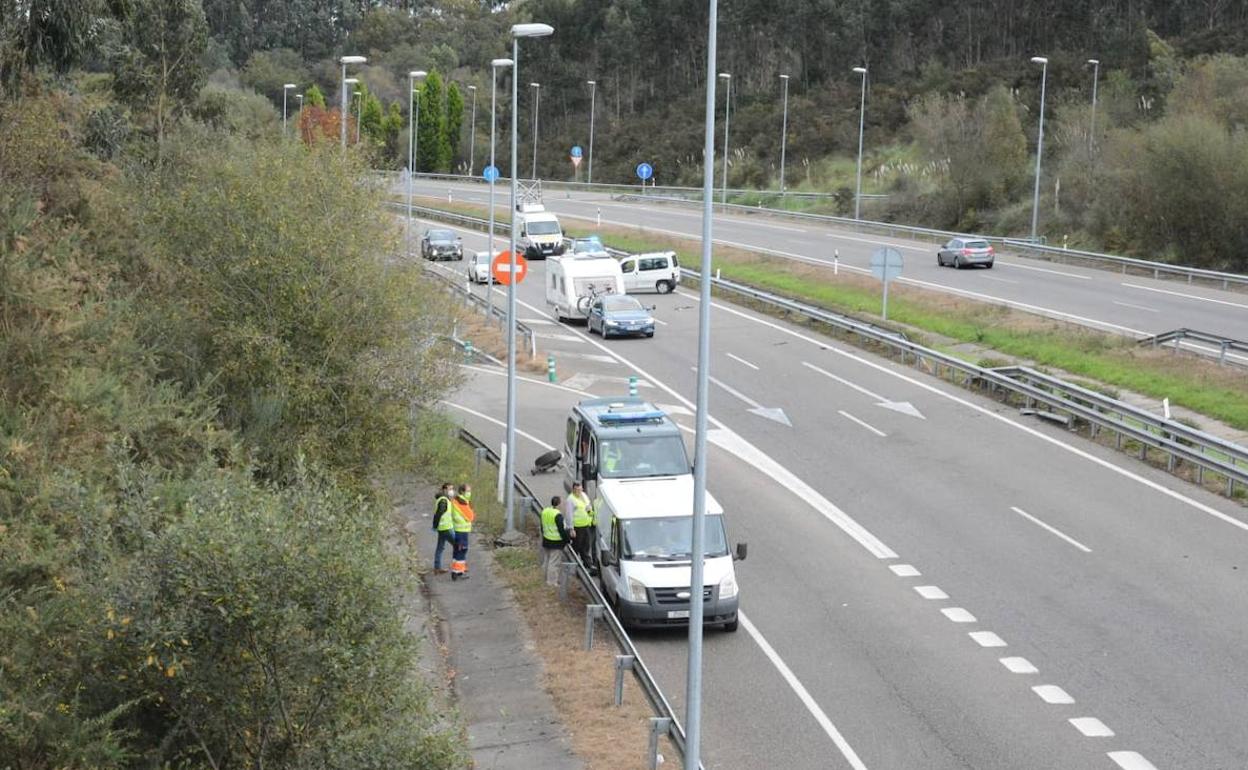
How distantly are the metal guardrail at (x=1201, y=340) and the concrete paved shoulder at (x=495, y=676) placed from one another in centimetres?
1990

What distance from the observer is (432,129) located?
109250 millimetres

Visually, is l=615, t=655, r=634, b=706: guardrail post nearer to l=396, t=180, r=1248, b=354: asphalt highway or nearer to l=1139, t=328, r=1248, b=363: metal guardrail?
l=1139, t=328, r=1248, b=363: metal guardrail

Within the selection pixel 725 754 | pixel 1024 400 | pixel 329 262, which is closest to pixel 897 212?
pixel 1024 400

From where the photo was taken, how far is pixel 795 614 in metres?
19.9

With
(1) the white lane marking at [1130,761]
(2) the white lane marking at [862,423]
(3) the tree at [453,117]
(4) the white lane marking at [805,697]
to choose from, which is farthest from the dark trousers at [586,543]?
(3) the tree at [453,117]

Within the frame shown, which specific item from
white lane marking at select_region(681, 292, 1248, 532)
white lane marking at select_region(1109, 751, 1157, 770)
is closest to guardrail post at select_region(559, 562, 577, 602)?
white lane marking at select_region(1109, 751, 1157, 770)

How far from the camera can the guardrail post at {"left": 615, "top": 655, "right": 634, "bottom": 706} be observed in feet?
53.3

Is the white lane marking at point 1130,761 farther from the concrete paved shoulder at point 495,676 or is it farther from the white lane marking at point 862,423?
the white lane marking at point 862,423

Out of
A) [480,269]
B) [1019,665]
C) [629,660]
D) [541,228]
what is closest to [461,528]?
[629,660]

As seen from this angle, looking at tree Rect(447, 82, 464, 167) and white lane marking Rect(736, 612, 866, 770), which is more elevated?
tree Rect(447, 82, 464, 167)

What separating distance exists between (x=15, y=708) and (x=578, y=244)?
47.7 m

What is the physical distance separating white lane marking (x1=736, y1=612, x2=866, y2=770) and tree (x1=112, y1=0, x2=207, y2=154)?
24786mm

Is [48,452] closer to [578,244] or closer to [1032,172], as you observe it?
[578,244]

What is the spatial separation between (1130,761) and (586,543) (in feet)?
30.3
